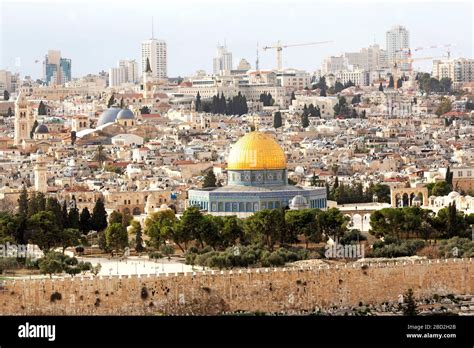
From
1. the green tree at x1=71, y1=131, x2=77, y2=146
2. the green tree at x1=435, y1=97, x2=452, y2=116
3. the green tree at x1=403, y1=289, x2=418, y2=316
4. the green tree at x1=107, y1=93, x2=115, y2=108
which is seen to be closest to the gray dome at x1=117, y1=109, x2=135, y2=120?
the green tree at x1=71, y1=131, x2=77, y2=146

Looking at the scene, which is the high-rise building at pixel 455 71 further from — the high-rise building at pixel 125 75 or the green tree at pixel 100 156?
the green tree at pixel 100 156

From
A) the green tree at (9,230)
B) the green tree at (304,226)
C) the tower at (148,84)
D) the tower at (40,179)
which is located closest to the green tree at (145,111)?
the tower at (148,84)

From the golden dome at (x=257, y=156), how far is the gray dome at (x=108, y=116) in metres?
20.2

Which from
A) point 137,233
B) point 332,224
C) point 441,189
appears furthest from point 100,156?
point 332,224

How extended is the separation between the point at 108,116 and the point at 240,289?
26.9 m

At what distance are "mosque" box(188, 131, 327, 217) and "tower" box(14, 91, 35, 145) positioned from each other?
1778 centimetres

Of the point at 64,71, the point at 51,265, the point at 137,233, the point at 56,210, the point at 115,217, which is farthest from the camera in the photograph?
the point at 64,71

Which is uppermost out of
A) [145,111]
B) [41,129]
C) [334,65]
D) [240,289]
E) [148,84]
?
[334,65]

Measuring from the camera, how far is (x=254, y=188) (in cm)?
1952

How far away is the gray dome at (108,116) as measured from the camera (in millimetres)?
40000

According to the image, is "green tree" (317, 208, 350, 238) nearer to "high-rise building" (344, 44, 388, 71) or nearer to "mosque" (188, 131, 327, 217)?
"mosque" (188, 131, 327, 217)

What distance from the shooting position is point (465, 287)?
14.5 metres

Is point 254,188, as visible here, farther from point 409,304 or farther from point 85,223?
point 409,304
